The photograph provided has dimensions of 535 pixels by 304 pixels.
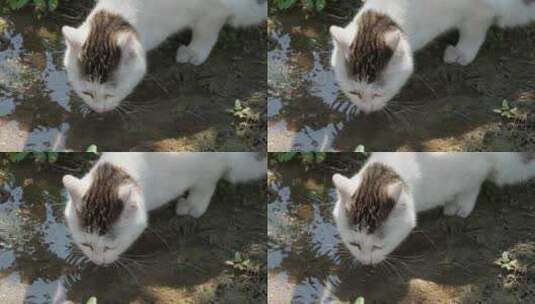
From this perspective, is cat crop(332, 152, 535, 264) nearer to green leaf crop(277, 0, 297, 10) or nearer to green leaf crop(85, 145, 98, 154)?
green leaf crop(277, 0, 297, 10)

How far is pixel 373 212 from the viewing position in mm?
4801

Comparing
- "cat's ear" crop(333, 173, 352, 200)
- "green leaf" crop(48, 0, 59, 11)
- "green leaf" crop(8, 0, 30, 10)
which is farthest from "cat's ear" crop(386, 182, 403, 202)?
"green leaf" crop(8, 0, 30, 10)

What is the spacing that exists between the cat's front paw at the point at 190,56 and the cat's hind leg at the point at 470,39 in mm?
1849

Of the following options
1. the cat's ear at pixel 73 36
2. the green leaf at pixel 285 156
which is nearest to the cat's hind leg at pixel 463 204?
the green leaf at pixel 285 156

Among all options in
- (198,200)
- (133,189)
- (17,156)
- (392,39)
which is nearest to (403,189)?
(392,39)

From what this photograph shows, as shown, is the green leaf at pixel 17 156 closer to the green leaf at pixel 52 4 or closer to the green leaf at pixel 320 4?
the green leaf at pixel 52 4

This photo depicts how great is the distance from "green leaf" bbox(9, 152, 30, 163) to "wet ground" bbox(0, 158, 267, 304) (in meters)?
0.49

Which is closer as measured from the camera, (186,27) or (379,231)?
(379,231)

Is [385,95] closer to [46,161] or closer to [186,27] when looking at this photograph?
[186,27]

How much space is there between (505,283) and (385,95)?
1616 millimetres

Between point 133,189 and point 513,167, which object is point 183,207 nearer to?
point 133,189

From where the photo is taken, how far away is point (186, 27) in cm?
581

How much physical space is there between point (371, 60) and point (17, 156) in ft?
9.18

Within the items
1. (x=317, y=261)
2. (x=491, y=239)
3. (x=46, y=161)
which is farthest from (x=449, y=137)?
Result: (x=46, y=161)
